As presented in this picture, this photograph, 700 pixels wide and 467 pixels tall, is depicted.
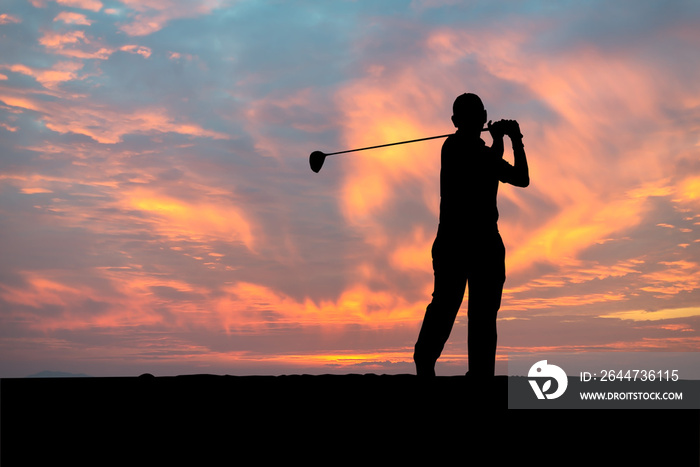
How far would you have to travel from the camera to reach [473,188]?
7418mm

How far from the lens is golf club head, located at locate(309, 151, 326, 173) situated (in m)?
9.93

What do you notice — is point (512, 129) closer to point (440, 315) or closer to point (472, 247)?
point (472, 247)

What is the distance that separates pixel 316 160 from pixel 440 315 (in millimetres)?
3313

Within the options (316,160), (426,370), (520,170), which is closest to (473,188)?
(520,170)

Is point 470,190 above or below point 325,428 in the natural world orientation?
above

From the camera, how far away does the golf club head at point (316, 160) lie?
9927 mm

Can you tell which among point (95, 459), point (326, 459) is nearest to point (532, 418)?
point (326, 459)

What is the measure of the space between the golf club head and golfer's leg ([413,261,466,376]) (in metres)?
2.90

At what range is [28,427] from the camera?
18.3 feet

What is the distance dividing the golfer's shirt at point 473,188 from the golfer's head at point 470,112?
0.61ft

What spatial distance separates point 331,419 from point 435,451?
103cm

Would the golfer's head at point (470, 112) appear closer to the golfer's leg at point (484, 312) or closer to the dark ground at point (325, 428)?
the golfer's leg at point (484, 312)

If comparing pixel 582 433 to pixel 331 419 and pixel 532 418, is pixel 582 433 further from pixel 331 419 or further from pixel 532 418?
pixel 331 419

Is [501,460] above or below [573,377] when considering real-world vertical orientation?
below
